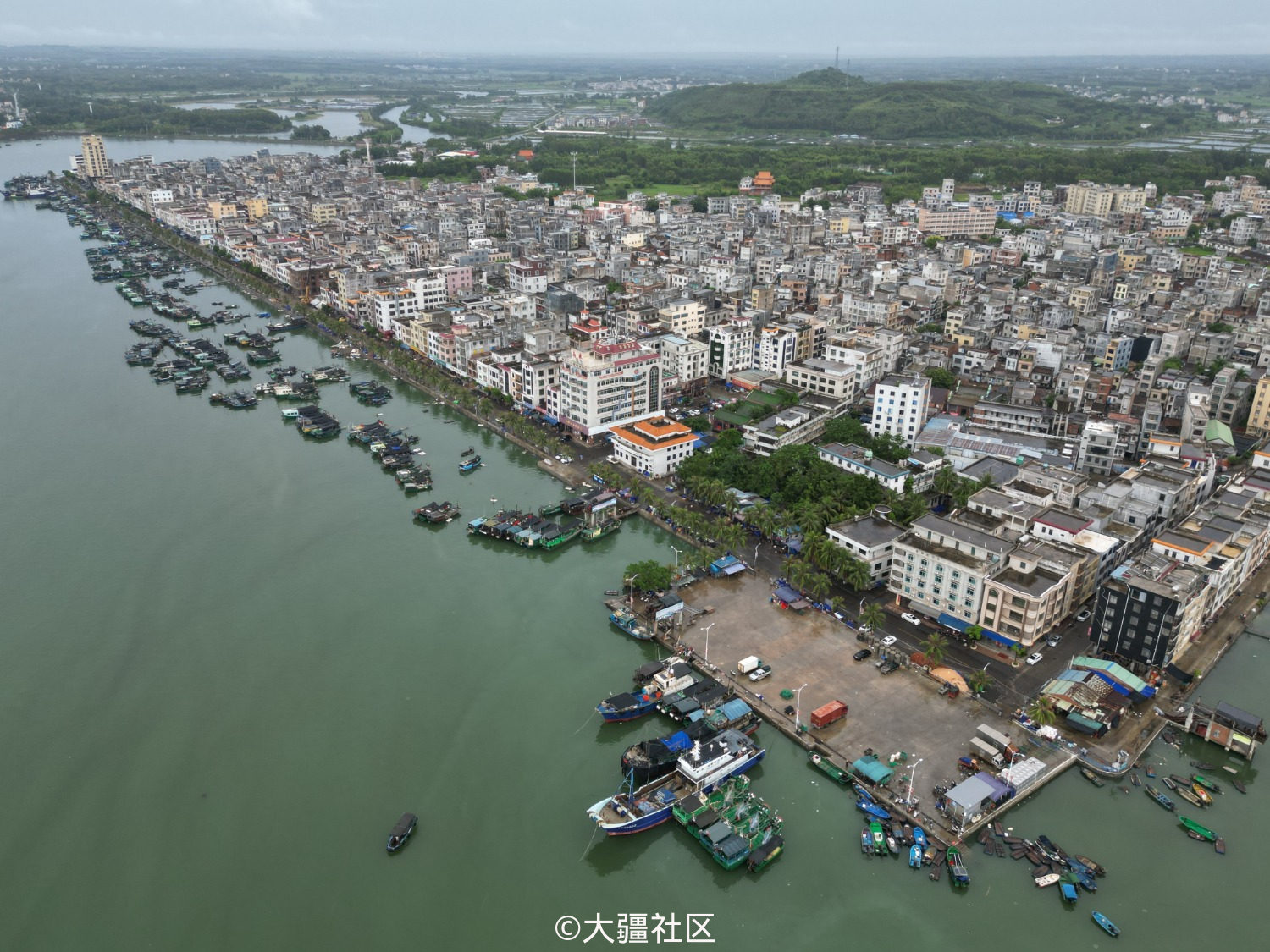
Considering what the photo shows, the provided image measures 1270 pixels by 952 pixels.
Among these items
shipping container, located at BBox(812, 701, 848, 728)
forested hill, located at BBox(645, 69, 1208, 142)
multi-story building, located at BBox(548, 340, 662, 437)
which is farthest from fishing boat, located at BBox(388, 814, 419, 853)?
forested hill, located at BBox(645, 69, 1208, 142)

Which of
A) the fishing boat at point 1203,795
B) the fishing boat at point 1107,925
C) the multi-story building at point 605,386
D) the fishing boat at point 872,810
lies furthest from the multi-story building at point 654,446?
the fishing boat at point 1107,925

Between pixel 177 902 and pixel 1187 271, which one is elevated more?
pixel 1187 271

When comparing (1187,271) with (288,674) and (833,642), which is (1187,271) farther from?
(288,674)

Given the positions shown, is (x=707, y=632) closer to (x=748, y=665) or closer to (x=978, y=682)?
(x=748, y=665)

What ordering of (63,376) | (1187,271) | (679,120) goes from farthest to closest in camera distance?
(679,120), (1187,271), (63,376)

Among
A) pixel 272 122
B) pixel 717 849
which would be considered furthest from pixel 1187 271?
pixel 272 122

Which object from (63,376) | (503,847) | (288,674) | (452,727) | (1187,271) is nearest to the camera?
(503,847)

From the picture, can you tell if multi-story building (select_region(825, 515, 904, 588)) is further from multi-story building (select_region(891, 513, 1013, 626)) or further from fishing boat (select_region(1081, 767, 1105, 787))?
fishing boat (select_region(1081, 767, 1105, 787))
